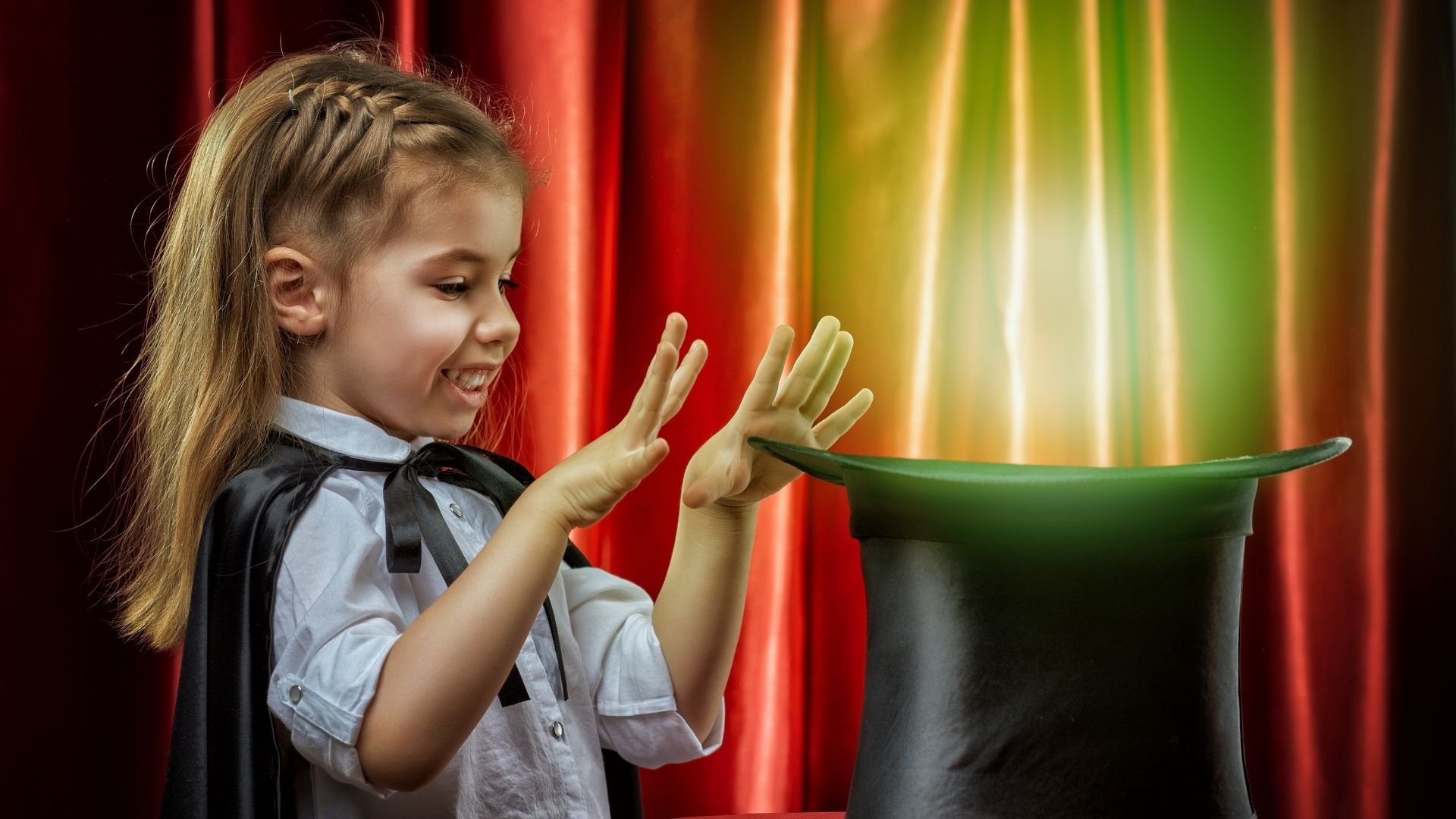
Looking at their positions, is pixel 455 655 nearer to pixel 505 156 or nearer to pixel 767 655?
pixel 505 156

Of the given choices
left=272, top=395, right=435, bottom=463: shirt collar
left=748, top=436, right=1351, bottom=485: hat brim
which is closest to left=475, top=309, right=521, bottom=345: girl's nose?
left=272, top=395, right=435, bottom=463: shirt collar

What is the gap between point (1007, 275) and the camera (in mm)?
1641

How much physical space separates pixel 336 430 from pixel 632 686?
1.04 ft

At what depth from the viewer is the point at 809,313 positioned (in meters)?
1.62

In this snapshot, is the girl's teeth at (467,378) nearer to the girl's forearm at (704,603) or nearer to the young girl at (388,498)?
the young girl at (388,498)

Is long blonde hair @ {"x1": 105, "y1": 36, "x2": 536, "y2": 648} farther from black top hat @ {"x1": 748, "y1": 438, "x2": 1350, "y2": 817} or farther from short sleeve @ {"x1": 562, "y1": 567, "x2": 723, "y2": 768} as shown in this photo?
black top hat @ {"x1": 748, "y1": 438, "x2": 1350, "y2": 817}

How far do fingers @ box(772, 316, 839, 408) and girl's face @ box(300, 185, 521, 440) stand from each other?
8.9 inches

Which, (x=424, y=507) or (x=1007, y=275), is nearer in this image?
(x=424, y=507)

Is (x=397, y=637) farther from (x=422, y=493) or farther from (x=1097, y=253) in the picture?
(x=1097, y=253)

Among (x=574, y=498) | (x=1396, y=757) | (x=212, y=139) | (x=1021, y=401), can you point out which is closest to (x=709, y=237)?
(x=1021, y=401)

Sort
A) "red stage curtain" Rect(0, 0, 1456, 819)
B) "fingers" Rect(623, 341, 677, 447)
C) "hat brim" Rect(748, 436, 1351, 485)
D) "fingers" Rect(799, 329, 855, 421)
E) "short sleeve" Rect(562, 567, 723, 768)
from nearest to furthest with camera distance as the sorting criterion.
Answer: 1. "hat brim" Rect(748, 436, 1351, 485)
2. "fingers" Rect(623, 341, 677, 447)
3. "fingers" Rect(799, 329, 855, 421)
4. "short sleeve" Rect(562, 567, 723, 768)
5. "red stage curtain" Rect(0, 0, 1456, 819)

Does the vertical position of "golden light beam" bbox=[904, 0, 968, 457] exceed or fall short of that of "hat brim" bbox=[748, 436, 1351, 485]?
it exceeds it

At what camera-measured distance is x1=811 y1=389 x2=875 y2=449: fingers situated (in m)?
0.88

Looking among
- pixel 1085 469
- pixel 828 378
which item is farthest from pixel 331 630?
pixel 1085 469
